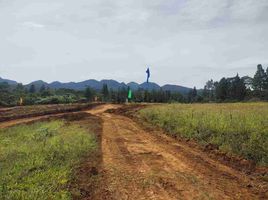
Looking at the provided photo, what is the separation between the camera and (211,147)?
15516 millimetres

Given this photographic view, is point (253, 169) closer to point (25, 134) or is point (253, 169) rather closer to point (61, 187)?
point (61, 187)

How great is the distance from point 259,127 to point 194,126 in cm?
377

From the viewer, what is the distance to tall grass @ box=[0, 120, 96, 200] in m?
9.34

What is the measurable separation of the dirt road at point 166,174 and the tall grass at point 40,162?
1.03 metres

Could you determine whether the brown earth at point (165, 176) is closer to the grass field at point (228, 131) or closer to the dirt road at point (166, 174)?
the dirt road at point (166, 174)

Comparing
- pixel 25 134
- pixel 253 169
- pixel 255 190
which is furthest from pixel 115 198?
pixel 25 134

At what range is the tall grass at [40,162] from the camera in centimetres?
934

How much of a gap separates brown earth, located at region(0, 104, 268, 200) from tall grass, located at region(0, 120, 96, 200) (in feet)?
2.59

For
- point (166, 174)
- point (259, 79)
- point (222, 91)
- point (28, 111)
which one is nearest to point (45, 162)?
point (166, 174)

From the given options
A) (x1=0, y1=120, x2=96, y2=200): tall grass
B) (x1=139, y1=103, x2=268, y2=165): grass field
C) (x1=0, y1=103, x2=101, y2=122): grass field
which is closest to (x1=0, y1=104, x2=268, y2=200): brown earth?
(x1=0, y1=120, x2=96, y2=200): tall grass

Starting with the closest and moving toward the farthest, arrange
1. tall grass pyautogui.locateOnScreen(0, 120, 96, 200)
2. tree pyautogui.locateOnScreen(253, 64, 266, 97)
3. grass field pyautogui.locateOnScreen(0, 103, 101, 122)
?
tall grass pyautogui.locateOnScreen(0, 120, 96, 200) → grass field pyautogui.locateOnScreen(0, 103, 101, 122) → tree pyautogui.locateOnScreen(253, 64, 266, 97)

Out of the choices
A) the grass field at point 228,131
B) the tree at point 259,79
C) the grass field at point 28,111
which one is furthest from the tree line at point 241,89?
the grass field at point 228,131

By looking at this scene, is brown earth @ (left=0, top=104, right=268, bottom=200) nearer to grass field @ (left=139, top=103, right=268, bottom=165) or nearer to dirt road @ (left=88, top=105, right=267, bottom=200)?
dirt road @ (left=88, top=105, right=267, bottom=200)

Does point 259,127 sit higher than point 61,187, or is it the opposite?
point 259,127
